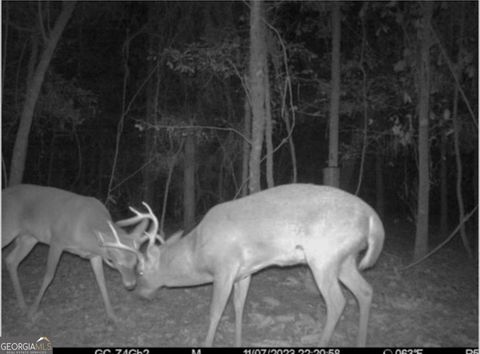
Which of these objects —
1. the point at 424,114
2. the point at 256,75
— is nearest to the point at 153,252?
the point at 256,75

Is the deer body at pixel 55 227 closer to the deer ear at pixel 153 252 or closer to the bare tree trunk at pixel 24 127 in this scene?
the deer ear at pixel 153 252

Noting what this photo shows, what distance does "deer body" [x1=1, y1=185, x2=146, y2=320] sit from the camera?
6.82 meters

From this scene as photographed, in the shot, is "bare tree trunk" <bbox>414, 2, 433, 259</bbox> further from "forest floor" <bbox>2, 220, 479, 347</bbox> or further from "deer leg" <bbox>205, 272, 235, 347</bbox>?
"deer leg" <bbox>205, 272, 235, 347</bbox>

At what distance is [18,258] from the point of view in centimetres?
754

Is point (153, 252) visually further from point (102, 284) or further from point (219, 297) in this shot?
point (102, 284)

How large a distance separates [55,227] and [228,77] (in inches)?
309

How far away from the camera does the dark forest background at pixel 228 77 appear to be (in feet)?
→ 33.6

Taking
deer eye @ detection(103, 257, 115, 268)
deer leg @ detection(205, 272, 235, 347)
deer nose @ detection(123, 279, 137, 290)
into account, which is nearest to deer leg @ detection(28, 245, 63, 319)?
deer eye @ detection(103, 257, 115, 268)

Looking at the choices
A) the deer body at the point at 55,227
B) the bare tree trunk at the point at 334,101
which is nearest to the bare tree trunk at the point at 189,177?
the bare tree trunk at the point at 334,101

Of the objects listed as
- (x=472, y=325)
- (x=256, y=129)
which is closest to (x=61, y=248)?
(x=256, y=129)

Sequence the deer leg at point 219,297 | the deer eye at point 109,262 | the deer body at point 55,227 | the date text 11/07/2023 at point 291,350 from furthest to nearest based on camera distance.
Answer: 1. the deer body at point 55,227
2. the deer eye at point 109,262
3. the deer leg at point 219,297
4. the date text 11/07/2023 at point 291,350

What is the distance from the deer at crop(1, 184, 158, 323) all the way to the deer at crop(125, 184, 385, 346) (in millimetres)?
964

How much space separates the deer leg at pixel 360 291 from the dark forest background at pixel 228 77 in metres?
3.01

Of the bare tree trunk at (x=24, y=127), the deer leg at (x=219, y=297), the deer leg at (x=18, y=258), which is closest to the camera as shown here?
the deer leg at (x=219, y=297)
